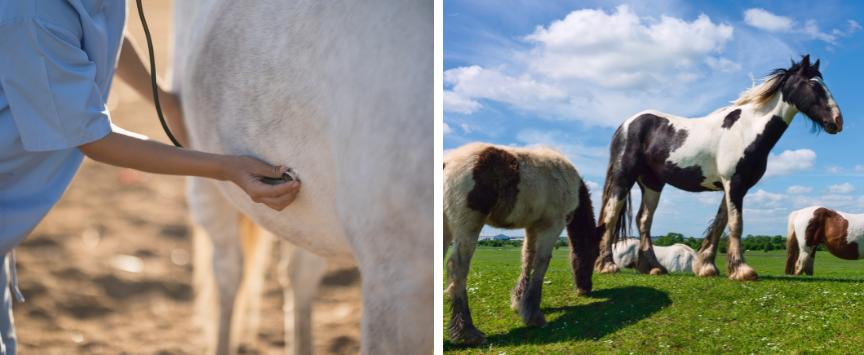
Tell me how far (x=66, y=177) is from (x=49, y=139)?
15 centimetres

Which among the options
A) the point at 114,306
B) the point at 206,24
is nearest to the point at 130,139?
the point at 206,24

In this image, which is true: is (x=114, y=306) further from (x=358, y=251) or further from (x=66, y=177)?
(x=358, y=251)

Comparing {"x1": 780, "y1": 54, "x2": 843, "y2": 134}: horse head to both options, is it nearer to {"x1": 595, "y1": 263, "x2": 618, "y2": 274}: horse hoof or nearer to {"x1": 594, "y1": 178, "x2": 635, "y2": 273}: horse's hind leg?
{"x1": 594, "y1": 178, "x2": 635, "y2": 273}: horse's hind leg

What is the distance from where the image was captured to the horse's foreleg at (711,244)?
1.56 metres

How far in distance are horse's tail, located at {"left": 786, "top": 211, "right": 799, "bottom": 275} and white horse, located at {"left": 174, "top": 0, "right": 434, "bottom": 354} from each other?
1050 millimetres

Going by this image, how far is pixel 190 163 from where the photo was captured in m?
0.69

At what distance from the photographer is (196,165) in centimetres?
70

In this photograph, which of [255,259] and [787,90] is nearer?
[255,259]

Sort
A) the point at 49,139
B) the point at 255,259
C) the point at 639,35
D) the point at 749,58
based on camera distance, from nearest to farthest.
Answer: the point at 49,139 → the point at 255,259 → the point at 749,58 → the point at 639,35

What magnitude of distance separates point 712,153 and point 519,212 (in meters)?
0.46

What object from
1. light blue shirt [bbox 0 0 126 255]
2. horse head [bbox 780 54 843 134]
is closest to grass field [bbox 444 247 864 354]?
horse head [bbox 780 54 843 134]

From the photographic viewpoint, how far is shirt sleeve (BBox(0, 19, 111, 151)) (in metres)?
0.56

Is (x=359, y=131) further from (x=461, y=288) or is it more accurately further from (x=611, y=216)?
(x=611, y=216)

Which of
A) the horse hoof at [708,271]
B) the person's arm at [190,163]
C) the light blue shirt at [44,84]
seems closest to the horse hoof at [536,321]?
the horse hoof at [708,271]
